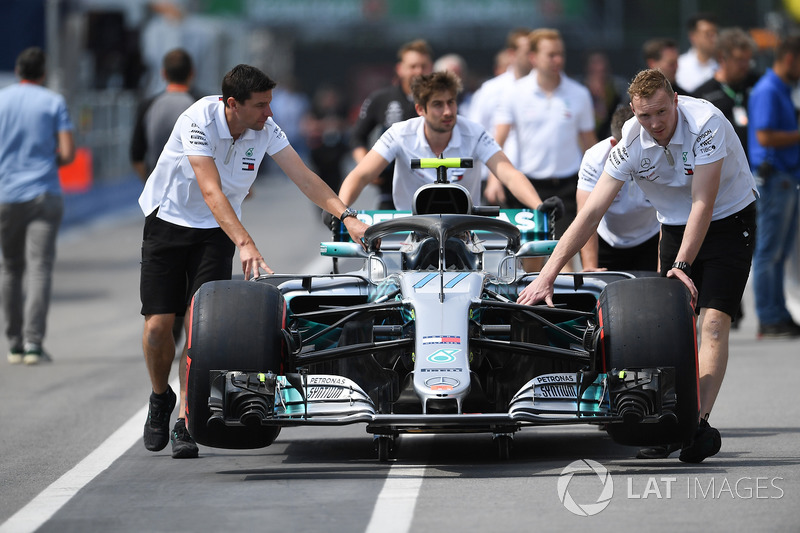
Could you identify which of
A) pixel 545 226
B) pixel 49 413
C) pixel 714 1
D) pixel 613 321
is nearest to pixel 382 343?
pixel 613 321

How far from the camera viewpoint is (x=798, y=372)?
35.8ft

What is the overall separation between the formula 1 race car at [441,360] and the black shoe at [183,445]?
2.24 feet

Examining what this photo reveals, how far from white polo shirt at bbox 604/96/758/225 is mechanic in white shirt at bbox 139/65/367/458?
5.01 ft

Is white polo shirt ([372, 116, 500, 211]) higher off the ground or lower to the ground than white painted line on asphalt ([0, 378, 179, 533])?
higher

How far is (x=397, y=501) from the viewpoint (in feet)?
22.1

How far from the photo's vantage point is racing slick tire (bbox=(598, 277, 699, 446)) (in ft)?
23.8

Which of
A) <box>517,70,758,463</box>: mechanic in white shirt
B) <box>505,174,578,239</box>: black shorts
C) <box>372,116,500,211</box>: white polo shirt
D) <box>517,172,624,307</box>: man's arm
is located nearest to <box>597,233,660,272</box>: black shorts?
<box>372,116,500,211</box>: white polo shirt

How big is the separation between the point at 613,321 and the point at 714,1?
6964cm

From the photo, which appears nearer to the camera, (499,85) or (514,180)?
(514,180)

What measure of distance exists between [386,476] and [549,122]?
217 inches

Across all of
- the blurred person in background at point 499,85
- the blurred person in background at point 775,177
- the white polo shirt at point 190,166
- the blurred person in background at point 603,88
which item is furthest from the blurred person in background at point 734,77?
the white polo shirt at point 190,166

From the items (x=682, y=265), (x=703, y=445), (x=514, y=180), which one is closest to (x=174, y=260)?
(x=514, y=180)

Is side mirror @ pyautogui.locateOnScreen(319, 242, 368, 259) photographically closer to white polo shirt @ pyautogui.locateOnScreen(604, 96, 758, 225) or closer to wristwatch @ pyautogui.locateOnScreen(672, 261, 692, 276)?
white polo shirt @ pyautogui.locateOnScreen(604, 96, 758, 225)

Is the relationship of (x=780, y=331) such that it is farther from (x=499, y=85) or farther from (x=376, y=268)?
(x=376, y=268)
